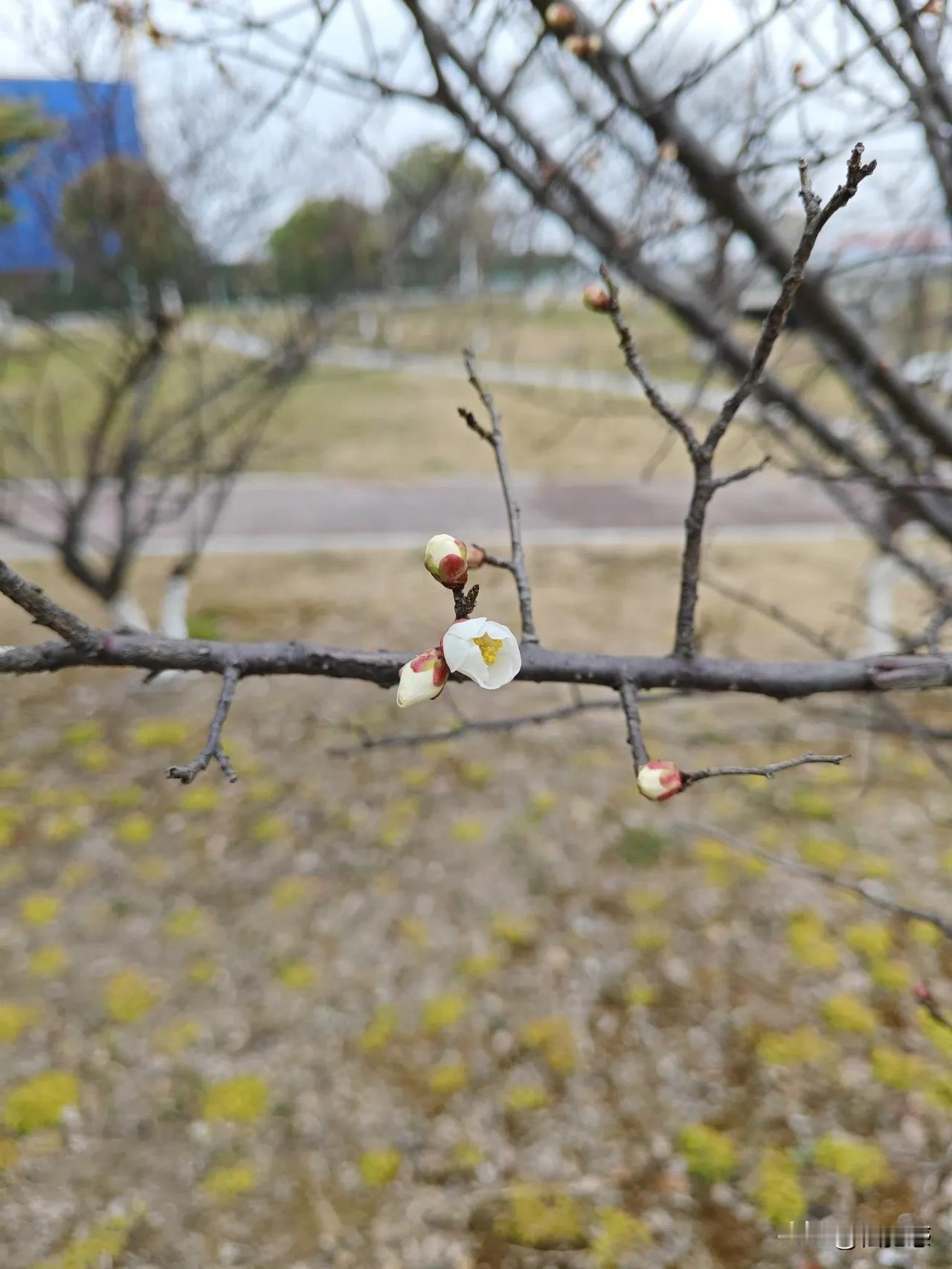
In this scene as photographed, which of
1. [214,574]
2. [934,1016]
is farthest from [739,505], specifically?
[934,1016]

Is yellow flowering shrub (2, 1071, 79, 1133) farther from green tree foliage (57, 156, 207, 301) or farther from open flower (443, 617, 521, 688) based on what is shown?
green tree foliage (57, 156, 207, 301)

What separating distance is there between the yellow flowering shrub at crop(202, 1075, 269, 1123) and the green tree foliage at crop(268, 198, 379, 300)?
4017 millimetres

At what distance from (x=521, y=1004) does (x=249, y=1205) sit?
1227 millimetres

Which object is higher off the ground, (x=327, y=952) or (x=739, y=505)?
(x=739, y=505)

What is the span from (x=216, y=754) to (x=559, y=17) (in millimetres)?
1957

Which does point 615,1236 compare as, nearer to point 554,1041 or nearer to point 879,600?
point 554,1041

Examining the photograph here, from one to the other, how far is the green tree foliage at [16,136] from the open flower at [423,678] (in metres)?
4.97

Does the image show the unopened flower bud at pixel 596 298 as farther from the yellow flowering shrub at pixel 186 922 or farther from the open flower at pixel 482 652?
the yellow flowering shrub at pixel 186 922

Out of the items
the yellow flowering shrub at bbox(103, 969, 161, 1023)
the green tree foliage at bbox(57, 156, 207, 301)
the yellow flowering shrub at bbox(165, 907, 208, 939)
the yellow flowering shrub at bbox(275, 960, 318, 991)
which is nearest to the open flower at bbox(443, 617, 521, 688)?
the yellow flowering shrub at bbox(275, 960, 318, 991)

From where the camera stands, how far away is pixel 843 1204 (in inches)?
103

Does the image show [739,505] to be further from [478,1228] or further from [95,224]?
[478,1228]

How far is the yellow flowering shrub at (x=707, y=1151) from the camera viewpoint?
2.75 meters

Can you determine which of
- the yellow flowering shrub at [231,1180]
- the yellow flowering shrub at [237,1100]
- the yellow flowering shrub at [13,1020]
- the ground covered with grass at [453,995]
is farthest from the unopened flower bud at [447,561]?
the yellow flowering shrub at [13,1020]

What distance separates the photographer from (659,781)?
0.90 meters
